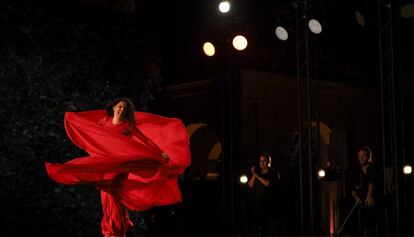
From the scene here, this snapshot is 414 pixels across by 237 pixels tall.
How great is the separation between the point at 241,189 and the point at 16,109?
256 inches

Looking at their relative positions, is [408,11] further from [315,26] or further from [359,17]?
[315,26]

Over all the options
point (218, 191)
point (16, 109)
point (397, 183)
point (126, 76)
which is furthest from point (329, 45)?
point (16, 109)

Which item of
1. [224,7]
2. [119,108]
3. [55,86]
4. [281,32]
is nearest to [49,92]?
[55,86]

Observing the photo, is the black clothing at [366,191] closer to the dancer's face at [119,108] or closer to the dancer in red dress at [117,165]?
the dancer in red dress at [117,165]

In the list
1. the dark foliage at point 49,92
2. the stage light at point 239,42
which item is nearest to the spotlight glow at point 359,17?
the stage light at point 239,42

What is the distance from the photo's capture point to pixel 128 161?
641 cm

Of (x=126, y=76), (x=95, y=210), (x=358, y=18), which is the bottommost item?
(x=95, y=210)

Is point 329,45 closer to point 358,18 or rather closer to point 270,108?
point 270,108

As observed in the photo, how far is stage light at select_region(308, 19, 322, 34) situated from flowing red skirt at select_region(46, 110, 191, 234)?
463cm

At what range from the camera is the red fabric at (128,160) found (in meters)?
6.35

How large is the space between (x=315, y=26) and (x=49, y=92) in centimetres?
524

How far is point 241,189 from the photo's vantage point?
13.1m

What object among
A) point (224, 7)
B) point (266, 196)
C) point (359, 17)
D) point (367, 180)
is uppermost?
point (224, 7)

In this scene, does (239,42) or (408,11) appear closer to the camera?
(408,11)
